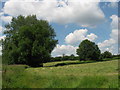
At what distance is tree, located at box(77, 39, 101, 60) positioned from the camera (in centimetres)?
9019

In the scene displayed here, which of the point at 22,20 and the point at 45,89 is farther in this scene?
the point at 22,20

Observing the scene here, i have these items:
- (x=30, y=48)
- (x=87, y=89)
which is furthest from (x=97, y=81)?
(x=30, y=48)

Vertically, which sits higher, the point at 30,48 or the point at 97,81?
the point at 30,48

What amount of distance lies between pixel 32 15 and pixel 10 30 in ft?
26.7

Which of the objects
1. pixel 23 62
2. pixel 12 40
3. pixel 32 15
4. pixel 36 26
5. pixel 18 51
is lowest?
pixel 23 62

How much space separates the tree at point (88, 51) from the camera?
90188 millimetres

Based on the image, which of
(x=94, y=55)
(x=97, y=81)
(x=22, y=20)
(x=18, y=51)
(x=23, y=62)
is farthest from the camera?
(x=94, y=55)

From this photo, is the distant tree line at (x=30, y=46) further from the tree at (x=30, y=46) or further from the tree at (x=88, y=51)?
the tree at (x=88, y=51)

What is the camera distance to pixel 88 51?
90125 mm

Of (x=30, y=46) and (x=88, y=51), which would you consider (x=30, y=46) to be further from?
(x=88, y=51)

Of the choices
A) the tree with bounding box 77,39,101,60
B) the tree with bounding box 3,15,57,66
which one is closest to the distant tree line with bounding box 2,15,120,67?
the tree with bounding box 3,15,57,66

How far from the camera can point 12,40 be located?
46.0 meters

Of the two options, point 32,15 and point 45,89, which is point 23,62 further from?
point 45,89

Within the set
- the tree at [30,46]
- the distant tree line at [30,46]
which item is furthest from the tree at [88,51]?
the tree at [30,46]
